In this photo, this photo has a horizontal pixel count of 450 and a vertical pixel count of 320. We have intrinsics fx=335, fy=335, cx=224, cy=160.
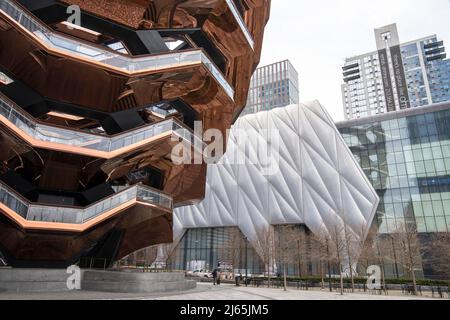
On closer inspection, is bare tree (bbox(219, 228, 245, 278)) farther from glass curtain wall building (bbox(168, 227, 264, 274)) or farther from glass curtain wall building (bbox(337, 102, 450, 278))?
glass curtain wall building (bbox(337, 102, 450, 278))

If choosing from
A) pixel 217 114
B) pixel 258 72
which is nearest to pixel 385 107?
pixel 258 72

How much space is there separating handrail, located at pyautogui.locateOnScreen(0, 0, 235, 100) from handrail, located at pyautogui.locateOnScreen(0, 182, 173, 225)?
23.1 feet

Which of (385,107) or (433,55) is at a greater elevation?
(433,55)

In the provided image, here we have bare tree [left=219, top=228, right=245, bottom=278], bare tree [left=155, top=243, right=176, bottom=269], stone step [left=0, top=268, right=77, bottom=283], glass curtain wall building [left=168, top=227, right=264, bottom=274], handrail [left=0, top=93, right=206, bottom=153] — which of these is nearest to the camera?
stone step [left=0, top=268, right=77, bottom=283]

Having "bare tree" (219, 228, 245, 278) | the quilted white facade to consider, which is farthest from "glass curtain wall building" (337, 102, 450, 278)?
"bare tree" (219, 228, 245, 278)

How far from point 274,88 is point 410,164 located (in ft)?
328

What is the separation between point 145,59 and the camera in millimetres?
19484

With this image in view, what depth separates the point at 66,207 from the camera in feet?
58.7

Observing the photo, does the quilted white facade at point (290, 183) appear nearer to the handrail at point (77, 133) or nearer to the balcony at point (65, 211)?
the handrail at point (77, 133)

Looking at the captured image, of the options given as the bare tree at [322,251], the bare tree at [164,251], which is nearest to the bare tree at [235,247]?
the bare tree at [164,251]

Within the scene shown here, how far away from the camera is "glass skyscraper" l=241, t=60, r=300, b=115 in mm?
142500

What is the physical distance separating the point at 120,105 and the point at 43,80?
14.9 ft
